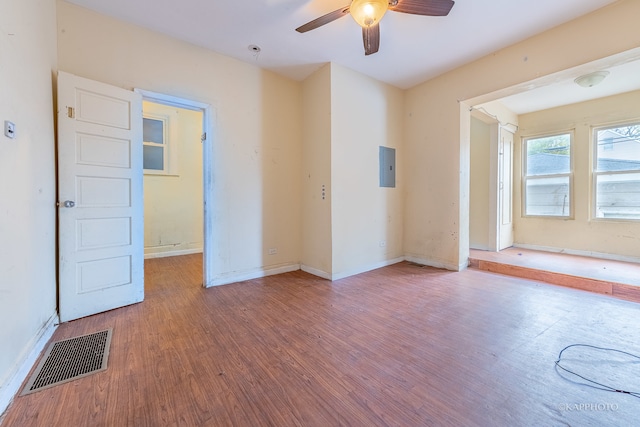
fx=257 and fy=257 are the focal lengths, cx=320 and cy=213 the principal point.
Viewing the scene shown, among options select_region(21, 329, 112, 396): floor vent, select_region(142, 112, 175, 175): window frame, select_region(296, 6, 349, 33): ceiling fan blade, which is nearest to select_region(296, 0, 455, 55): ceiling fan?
select_region(296, 6, 349, 33): ceiling fan blade

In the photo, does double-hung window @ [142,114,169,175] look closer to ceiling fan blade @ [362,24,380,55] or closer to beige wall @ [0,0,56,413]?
beige wall @ [0,0,56,413]

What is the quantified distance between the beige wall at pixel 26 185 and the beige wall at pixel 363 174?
276cm

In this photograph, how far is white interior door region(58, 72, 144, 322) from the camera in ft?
7.45

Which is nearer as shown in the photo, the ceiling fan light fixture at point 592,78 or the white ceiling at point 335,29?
the white ceiling at point 335,29

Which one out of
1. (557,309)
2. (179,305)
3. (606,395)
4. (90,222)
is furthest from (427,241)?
(90,222)

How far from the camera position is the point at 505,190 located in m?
4.82

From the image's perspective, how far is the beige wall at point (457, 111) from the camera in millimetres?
2512

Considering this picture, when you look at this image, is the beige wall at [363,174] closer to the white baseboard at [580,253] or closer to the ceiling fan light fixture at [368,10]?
the ceiling fan light fixture at [368,10]

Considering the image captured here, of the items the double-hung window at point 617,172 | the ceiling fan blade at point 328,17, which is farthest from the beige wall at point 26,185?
the double-hung window at point 617,172

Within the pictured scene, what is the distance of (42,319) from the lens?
194cm

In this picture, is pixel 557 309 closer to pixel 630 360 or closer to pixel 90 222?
pixel 630 360

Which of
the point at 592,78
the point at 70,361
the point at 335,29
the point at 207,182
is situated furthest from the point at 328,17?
the point at 592,78

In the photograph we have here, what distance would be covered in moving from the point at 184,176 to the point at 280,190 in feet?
8.29

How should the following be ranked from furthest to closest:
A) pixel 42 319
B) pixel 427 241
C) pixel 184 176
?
pixel 184 176
pixel 427 241
pixel 42 319
